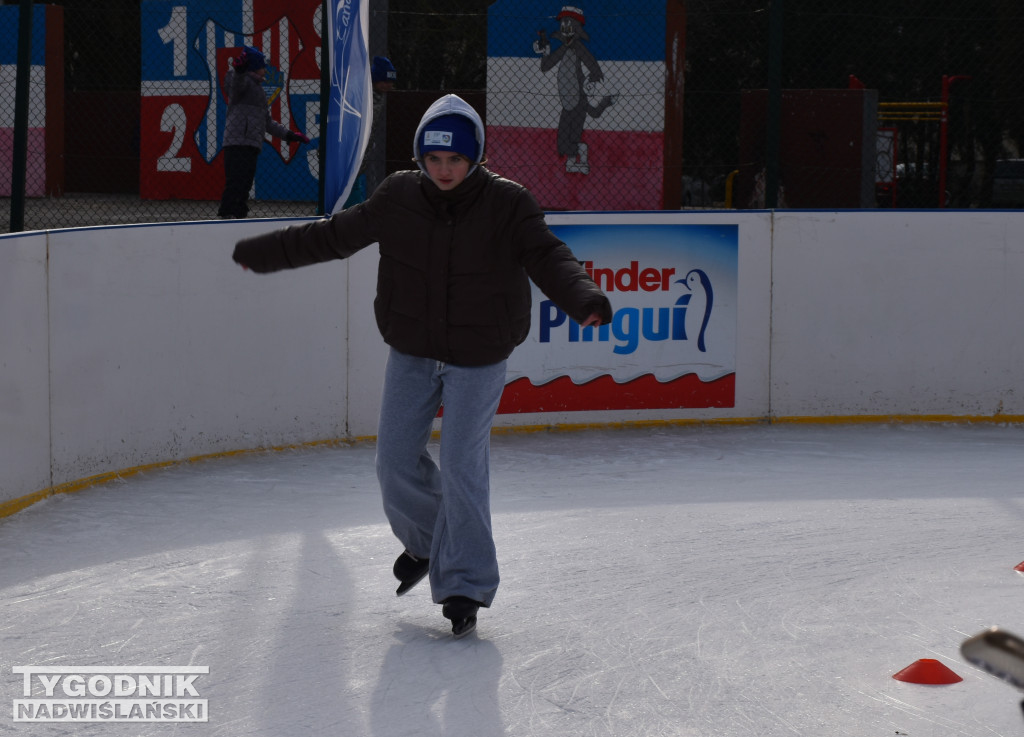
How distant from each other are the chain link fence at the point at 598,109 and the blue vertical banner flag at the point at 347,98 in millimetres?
3052

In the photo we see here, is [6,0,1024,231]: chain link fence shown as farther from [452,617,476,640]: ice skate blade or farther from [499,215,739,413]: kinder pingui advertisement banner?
[452,617,476,640]: ice skate blade

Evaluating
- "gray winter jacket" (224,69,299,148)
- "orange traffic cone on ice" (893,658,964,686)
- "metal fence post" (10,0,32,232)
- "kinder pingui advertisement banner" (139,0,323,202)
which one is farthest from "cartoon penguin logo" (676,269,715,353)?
"kinder pingui advertisement banner" (139,0,323,202)

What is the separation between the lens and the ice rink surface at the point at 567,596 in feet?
11.5

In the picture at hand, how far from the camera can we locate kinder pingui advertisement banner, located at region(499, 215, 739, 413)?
291 inches

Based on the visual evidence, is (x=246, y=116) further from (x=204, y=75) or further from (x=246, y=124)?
(x=204, y=75)

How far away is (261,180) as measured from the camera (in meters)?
12.5

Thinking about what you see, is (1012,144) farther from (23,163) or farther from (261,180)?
(23,163)

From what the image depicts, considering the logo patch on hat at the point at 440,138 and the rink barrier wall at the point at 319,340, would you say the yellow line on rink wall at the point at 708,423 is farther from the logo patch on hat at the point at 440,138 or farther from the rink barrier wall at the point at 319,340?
the logo patch on hat at the point at 440,138

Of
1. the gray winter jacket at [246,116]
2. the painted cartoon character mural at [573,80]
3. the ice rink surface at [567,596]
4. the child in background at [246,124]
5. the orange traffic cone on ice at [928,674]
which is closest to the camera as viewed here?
the ice rink surface at [567,596]

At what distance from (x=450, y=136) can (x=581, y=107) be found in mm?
9427

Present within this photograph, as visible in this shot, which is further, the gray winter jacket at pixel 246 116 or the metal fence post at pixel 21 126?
the gray winter jacket at pixel 246 116

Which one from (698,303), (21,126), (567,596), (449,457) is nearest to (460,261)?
(449,457)

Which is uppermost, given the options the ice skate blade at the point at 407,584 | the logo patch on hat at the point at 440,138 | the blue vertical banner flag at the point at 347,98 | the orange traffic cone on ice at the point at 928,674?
the blue vertical banner flag at the point at 347,98

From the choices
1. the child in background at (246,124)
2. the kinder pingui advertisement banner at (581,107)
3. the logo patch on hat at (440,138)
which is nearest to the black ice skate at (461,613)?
the logo patch on hat at (440,138)
